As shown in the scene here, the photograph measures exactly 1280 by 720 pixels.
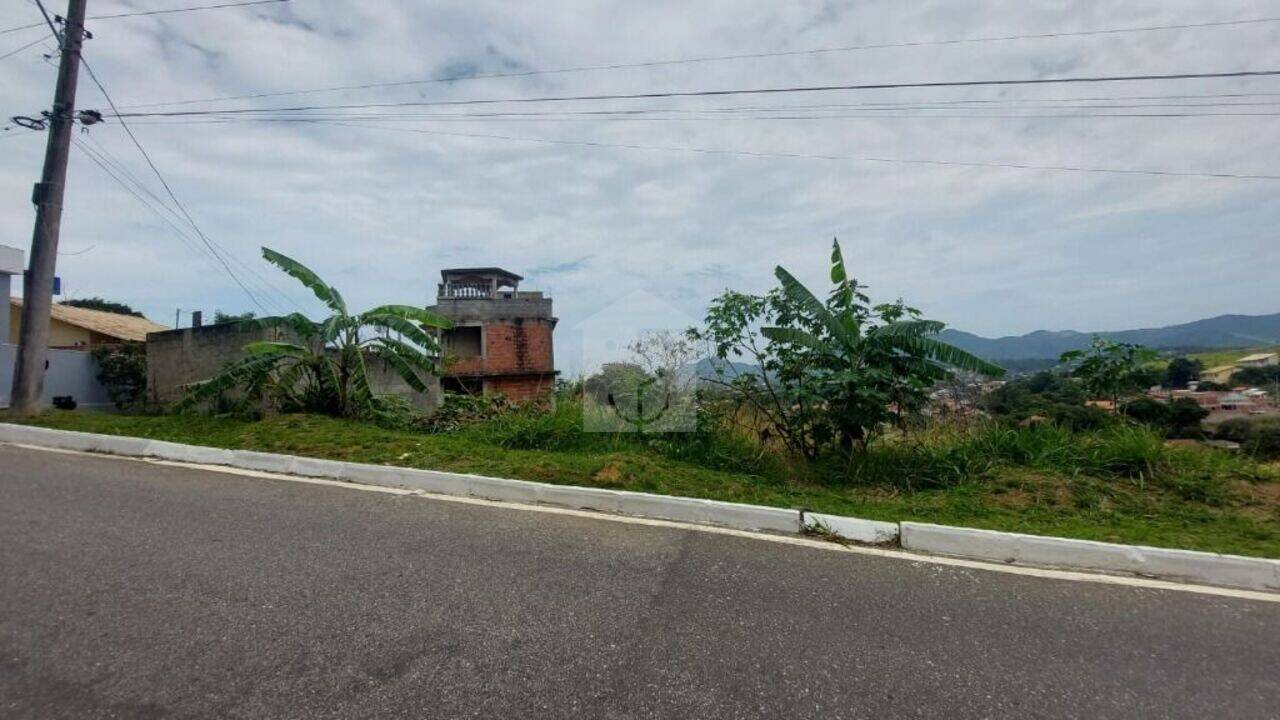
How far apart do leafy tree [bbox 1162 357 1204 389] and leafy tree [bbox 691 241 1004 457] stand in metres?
2.55

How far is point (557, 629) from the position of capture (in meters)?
3.05

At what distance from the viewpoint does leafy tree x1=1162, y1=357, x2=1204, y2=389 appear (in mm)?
7352

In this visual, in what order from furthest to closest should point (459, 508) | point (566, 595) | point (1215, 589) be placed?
point (459, 508)
point (1215, 589)
point (566, 595)

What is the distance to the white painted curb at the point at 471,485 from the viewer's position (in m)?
5.12

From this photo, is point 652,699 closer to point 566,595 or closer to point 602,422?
point 566,595

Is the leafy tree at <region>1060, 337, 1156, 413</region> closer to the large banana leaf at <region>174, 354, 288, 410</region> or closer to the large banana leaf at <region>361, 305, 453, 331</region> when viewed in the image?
the large banana leaf at <region>361, 305, 453, 331</region>

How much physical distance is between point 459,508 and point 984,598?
13.4 feet

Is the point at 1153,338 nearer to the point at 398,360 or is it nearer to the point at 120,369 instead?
the point at 398,360

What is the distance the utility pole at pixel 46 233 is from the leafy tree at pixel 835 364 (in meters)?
11.1

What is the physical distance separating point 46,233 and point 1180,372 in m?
17.3

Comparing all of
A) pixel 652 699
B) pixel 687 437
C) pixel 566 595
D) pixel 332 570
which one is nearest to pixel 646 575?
pixel 566 595

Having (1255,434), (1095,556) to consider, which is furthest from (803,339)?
(1255,434)

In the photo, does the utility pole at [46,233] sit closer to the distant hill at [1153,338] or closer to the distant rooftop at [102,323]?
the distant rooftop at [102,323]

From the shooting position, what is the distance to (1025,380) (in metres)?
8.34
